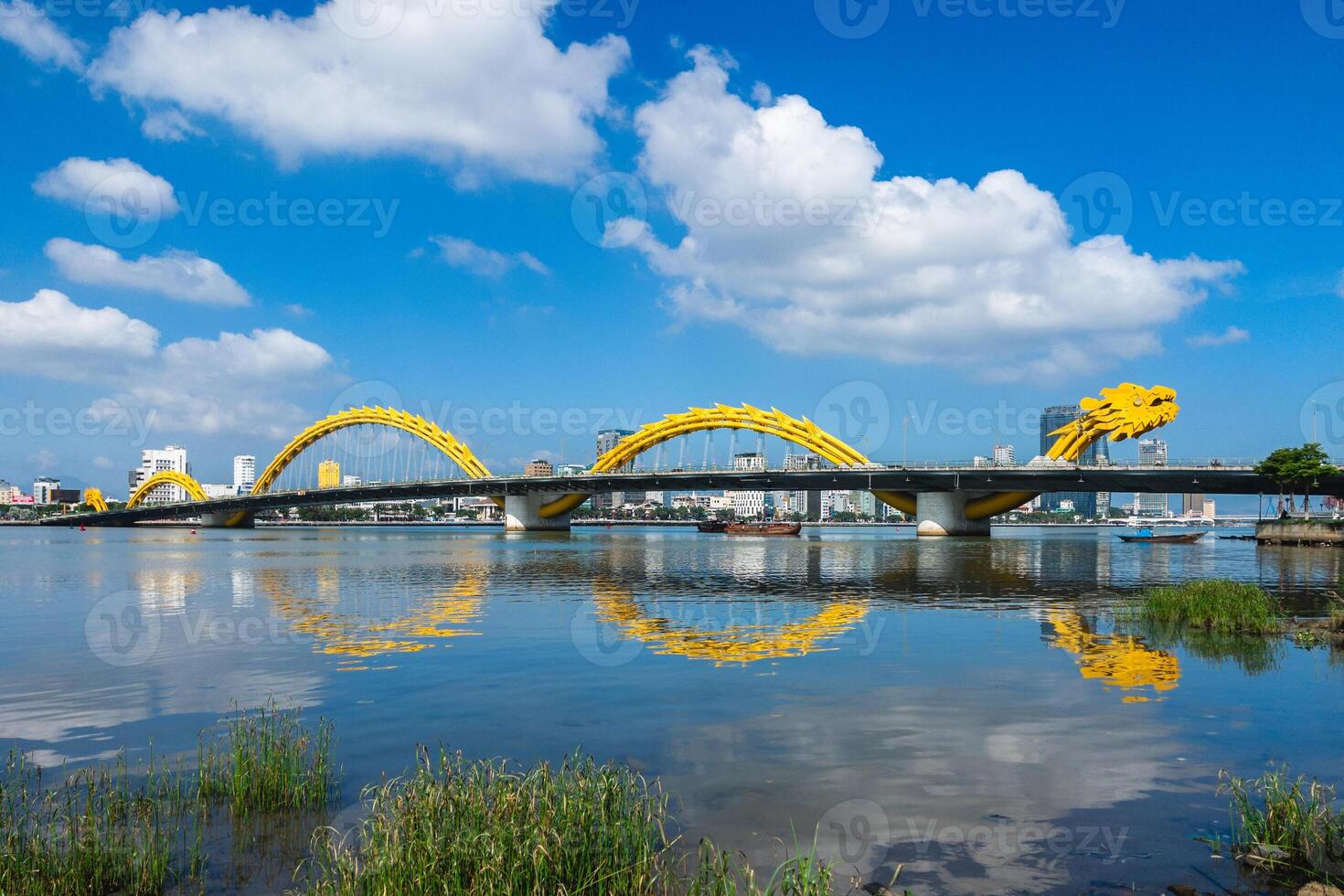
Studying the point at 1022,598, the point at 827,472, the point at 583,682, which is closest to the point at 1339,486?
the point at 827,472

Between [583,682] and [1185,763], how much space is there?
10666 mm

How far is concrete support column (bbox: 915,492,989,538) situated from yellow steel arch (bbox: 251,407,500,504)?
6675 centimetres

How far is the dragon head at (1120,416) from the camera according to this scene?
105000mm

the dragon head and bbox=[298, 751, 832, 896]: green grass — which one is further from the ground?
the dragon head

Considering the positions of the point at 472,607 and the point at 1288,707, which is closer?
the point at 1288,707

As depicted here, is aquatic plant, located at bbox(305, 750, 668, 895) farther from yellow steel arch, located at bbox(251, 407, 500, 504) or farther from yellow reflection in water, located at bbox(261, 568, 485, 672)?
yellow steel arch, located at bbox(251, 407, 500, 504)

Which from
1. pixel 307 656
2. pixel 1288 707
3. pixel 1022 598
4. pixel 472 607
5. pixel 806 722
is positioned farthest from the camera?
pixel 1022 598

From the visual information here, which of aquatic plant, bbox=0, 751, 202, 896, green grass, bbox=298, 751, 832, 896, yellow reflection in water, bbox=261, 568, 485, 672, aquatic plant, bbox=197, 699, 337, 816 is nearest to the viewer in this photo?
green grass, bbox=298, 751, 832, 896

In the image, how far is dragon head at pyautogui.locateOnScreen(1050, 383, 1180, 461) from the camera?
105m

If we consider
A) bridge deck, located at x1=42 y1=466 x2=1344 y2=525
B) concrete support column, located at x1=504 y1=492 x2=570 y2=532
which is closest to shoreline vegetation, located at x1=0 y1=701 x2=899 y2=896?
bridge deck, located at x1=42 y1=466 x2=1344 y2=525

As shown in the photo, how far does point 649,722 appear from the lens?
1473cm

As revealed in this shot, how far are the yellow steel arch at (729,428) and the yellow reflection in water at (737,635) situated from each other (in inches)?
3593

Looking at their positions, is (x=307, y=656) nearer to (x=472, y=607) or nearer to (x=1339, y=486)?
(x=472, y=607)

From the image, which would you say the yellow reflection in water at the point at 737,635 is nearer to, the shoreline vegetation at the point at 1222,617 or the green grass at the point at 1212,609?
the shoreline vegetation at the point at 1222,617
